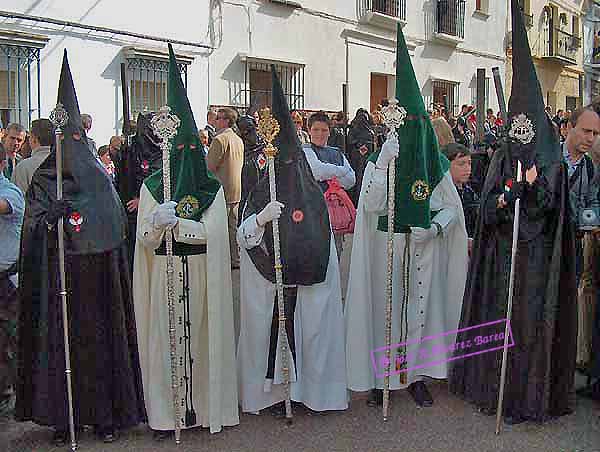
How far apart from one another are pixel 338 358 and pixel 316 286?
55 cm

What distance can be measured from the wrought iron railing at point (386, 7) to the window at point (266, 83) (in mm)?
3218

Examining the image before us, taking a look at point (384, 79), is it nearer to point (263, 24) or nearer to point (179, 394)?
point (263, 24)

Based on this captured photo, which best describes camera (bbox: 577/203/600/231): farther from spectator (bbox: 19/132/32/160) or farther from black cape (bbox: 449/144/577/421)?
spectator (bbox: 19/132/32/160)

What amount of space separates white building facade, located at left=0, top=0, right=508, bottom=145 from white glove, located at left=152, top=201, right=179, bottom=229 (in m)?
6.58

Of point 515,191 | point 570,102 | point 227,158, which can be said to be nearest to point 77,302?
point 515,191

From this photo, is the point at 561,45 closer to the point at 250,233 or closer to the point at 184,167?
the point at 250,233

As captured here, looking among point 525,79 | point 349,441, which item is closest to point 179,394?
point 349,441

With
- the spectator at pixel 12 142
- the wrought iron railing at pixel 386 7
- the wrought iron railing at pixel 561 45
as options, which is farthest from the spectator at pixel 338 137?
the wrought iron railing at pixel 561 45

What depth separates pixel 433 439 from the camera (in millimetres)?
5281

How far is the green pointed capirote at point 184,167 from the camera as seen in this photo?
17.2 feet

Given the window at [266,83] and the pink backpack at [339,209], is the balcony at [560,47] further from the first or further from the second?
the pink backpack at [339,209]

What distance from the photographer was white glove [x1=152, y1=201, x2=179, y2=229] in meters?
4.91

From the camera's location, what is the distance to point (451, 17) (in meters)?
23.0

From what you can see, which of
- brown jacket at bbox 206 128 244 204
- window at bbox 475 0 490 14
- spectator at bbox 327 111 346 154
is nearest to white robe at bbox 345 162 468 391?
brown jacket at bbox 206 128 244 204
